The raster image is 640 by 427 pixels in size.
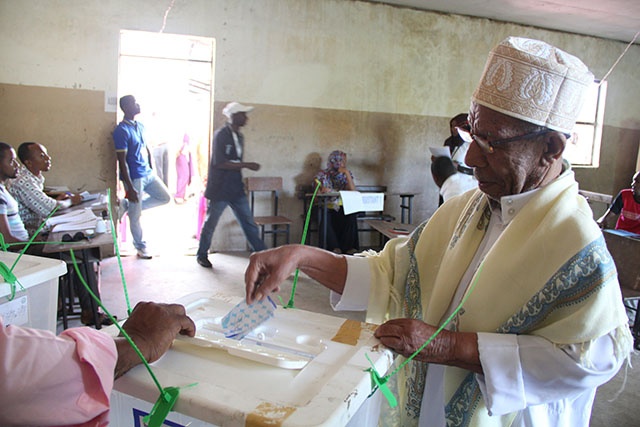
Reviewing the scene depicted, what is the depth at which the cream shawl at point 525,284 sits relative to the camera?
101cm

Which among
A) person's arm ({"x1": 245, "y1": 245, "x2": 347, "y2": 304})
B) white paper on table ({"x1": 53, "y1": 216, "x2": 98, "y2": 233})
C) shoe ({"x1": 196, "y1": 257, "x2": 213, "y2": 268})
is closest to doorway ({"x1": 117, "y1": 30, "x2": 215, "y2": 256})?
shoe ({"x1": 196, "y1": 257, "x2": 213, "y2": 268})

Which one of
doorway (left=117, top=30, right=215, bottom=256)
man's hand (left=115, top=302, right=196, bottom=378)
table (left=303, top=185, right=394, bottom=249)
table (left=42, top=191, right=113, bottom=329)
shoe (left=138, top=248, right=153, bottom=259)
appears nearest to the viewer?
man's hand (left=115, top=302, right=196, bottom=378)

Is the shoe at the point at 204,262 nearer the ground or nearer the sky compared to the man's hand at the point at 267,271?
nearer the ground

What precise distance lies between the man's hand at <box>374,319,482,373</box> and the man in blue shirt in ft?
15.7

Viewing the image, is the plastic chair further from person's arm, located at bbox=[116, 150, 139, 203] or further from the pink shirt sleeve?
person's arm, located at bbox=[116, 150, 139, 203]

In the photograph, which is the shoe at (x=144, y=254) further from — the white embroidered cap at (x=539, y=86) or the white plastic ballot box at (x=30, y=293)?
the white embroidered cap at (x=539, y=86)

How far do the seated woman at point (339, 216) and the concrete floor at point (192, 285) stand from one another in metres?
1.11

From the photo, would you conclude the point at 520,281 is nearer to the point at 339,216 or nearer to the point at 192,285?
the point at 192,285

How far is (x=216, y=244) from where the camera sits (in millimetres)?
6066

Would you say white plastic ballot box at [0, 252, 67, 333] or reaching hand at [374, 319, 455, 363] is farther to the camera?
white plastic ballot box at [0, 252, 67, 333]

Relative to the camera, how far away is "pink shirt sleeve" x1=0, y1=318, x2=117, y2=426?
2.47 ft

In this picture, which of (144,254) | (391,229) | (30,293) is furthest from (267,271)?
(144,254)

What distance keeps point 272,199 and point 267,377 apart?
5344 mm

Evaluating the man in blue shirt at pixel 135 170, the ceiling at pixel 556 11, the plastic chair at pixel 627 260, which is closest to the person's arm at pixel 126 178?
the man in blue shirt at pixel 135 170
